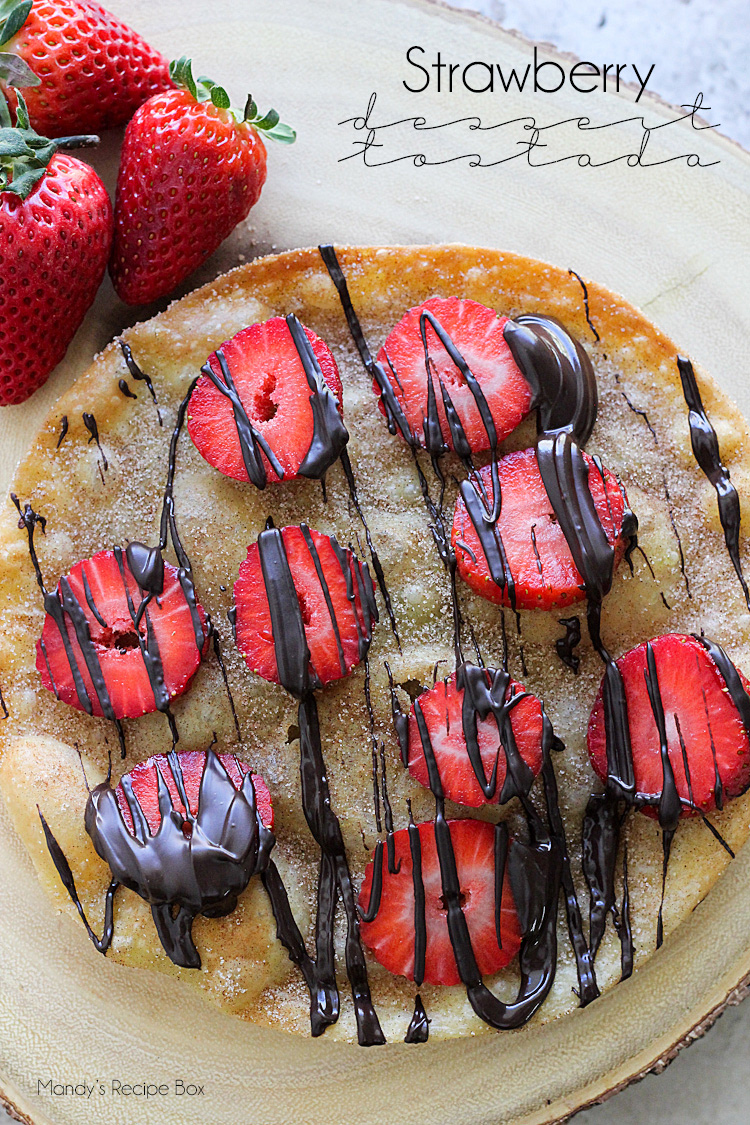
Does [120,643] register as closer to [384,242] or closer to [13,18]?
[384,242]

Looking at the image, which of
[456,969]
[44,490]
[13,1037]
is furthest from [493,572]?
[13,1037]

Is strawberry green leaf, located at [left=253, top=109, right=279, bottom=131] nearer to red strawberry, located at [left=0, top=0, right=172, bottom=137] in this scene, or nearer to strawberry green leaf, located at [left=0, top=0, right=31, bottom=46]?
red strawberry, located at [left=0, top=0, right=172, bottom=137]

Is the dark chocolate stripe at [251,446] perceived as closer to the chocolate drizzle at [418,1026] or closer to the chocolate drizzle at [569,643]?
the chocolate drizzle at [569,643]

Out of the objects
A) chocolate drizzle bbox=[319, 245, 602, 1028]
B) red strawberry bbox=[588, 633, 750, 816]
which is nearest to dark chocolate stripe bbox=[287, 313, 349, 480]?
chocolate drizzle bbox=[319, 245, 602, 1028]

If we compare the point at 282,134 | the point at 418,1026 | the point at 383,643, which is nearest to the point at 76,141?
the point at 282,134

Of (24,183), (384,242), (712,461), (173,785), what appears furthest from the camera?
(384,242)

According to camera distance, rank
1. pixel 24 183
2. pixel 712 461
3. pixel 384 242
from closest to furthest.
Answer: pixel 24 183 → pixel 712 461 → pixel 384 242
